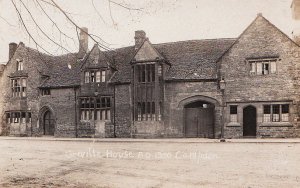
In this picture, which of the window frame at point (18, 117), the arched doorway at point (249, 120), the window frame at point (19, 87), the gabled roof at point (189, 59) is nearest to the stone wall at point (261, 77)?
the arched doorway at point (249, 120)

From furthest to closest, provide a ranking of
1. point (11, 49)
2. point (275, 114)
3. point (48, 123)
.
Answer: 1. point (11, 49)
2. point (48, 123)
3. point (275, 114)

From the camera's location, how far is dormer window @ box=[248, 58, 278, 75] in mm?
23578

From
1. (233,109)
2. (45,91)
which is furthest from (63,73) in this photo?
(233,109)

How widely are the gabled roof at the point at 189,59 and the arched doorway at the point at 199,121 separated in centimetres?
230

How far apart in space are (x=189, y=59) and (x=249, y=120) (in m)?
6.43

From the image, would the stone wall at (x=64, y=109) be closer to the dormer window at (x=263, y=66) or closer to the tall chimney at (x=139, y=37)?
the tall chimney at (x=139, y=37)

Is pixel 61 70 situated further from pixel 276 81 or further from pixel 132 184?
pixel 132 184

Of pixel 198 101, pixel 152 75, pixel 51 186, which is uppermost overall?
pixel 152 75

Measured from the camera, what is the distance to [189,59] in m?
27.0

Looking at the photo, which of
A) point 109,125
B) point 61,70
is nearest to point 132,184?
point 109,125

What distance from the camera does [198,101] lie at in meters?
25.7

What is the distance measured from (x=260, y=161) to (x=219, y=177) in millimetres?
3498

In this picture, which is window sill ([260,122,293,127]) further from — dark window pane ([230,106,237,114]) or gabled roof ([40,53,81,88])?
gabled roof ([40,53,81,88])

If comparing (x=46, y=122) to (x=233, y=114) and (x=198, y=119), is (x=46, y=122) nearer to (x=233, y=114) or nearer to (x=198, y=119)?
(x=198, y=119)
